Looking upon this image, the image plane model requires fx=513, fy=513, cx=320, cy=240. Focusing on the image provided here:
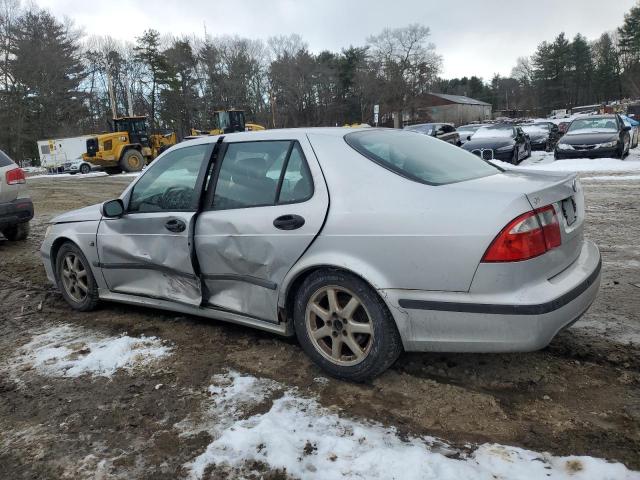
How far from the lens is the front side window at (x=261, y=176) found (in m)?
3.28

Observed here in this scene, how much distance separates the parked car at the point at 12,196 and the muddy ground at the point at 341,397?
389 centimetres

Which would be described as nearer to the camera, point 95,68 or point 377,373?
point 377,373

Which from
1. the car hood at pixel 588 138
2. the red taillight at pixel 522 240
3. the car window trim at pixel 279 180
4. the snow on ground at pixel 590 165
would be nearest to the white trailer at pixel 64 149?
the snow on ground at pixel 590 165

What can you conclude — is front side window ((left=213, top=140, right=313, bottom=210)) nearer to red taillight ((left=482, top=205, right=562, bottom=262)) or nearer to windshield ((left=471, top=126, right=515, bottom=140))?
red taillight ((left=482, top=205, right=562, bottom=262))

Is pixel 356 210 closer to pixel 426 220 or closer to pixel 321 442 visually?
pixel 426 220

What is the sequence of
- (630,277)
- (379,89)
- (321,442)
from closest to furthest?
1. (321,442)
2. (630,277)
3. (379,89)

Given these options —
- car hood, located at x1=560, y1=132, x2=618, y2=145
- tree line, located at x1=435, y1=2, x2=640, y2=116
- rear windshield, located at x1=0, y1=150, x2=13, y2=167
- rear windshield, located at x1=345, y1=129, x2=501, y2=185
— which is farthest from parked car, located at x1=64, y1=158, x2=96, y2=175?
tree line, located at x1=435, y1=2, x2=640, y2=116

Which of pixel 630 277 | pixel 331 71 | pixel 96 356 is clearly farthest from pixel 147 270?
pixel 331 71

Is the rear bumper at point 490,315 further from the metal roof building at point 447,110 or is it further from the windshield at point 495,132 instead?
the metal roof building at point 447,110

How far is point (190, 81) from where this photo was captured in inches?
2574

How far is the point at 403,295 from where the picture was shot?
9.12ft

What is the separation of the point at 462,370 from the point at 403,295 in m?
0.83

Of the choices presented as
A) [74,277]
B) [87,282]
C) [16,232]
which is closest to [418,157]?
[87,282]

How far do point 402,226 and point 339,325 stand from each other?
73 cm
